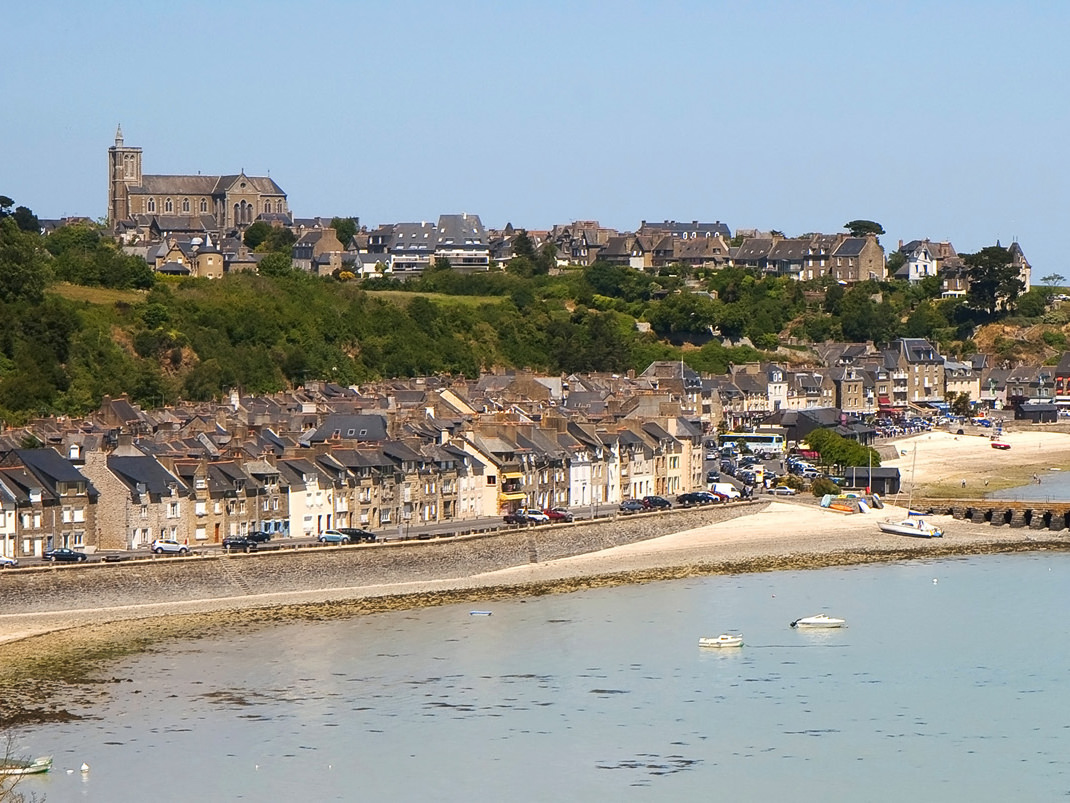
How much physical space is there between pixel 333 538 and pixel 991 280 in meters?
68.2

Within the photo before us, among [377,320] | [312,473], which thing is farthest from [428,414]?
[377,320]

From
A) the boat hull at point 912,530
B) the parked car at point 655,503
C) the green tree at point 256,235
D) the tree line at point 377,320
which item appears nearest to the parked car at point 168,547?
the parked car at point 655,503

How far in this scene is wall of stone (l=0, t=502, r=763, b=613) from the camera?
3900cm

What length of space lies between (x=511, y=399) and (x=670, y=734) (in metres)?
38.5

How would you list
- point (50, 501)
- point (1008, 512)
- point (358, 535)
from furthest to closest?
point (1008, 512)
point (358, 535)
point (50, 501)

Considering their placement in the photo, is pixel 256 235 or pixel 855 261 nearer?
pixel 256 235

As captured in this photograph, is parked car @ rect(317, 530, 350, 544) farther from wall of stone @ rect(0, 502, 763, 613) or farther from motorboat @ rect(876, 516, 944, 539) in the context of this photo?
motorboat @ rect(876, 516, 944, 539)

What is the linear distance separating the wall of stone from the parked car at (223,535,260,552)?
64 centimetres

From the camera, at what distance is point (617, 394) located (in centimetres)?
7369

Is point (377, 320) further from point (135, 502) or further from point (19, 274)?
point (135, 502)

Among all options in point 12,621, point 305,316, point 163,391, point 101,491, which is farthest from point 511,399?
point 12,621

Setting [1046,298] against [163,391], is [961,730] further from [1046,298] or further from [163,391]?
[1046,298]

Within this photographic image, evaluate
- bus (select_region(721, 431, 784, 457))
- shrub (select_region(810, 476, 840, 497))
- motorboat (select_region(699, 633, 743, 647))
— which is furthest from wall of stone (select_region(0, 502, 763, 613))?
bus (select_region(721, 431, 784, 457))

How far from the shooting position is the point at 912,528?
54094 mm
